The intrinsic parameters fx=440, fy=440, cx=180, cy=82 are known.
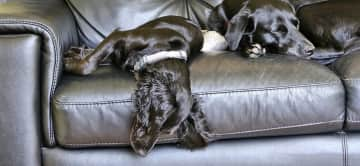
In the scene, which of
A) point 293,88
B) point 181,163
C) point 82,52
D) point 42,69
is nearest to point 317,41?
point 293,88

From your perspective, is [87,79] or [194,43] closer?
[87,79]

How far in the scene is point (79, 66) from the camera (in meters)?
1.43

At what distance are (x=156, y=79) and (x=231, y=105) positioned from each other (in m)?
0.24

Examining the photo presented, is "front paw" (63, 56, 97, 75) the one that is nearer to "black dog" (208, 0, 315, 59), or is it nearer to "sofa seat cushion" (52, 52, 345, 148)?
"sofa seat cushion" (52, 52, 345, 148)

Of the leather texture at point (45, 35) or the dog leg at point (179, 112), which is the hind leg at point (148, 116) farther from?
the leather texture at point (45, 35)

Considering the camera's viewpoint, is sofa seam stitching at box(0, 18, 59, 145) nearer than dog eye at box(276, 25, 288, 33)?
Yes

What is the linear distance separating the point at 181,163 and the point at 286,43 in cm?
59

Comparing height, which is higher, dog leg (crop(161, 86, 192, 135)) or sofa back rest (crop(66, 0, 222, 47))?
sofa back rest (crop(66, 0, 222, 47))

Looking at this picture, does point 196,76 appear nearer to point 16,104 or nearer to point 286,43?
point 286,43

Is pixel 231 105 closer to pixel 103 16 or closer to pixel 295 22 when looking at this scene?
pixel 295 22

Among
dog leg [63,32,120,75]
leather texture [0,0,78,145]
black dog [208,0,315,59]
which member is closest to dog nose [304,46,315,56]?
black dog [208,0,315,59]

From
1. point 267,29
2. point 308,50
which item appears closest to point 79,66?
point 267,29

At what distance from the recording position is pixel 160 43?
4.81 ft

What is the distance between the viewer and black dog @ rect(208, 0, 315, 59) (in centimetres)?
160
